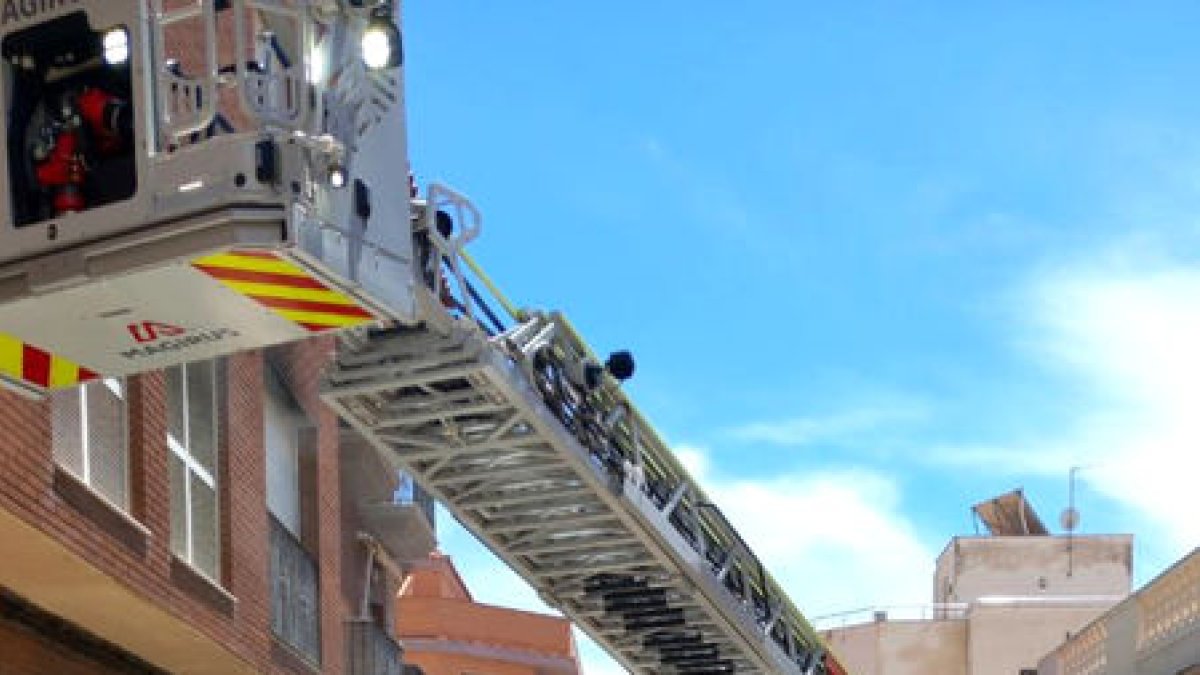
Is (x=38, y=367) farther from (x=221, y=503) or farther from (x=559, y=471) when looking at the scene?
(x=221, y=503)

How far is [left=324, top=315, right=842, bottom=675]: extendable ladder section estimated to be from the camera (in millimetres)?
9570

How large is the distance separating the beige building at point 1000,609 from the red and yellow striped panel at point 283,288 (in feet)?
117

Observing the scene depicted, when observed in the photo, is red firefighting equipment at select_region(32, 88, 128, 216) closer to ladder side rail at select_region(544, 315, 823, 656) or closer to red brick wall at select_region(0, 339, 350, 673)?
red brick wall at select_region(0, 339, 350, 673)

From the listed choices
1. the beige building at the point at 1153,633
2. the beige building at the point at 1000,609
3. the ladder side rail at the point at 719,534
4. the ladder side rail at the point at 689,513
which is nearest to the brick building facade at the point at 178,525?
the ladder side rail at the point at 689,513

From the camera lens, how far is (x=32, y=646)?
11.0 m

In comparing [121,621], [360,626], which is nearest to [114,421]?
[121,621]

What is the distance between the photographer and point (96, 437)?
37.6ft

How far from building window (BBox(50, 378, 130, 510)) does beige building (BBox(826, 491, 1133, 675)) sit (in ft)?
98.7

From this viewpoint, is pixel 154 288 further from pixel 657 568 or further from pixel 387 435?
pixel 657 568

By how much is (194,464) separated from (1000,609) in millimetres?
28867

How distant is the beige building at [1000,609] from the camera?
3941cm

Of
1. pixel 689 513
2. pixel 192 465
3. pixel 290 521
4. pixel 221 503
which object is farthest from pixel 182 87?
pixel 290 521

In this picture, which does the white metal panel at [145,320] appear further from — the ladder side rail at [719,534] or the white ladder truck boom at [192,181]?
the ladder side rail at [719,534]

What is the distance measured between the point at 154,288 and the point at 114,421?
7.31 m
